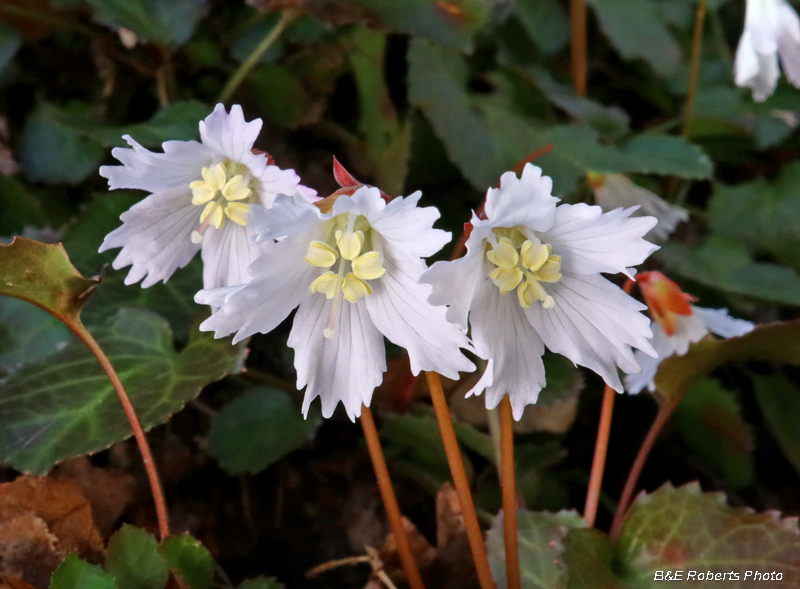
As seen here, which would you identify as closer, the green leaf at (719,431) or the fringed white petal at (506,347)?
the fringed white petal at (506,347)

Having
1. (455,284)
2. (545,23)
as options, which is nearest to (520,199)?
(455,284)

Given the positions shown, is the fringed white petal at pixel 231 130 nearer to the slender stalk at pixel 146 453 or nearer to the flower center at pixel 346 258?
the flower center at pixel 346 258

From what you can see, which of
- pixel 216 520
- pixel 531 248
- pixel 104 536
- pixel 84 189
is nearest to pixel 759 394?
pixel 531 248

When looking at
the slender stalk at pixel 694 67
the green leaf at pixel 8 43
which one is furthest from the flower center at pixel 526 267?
the green leaf at pixel 8 43

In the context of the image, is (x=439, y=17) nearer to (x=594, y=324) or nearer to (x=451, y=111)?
(x=451, y=111)

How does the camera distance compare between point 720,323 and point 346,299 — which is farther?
point 720,323

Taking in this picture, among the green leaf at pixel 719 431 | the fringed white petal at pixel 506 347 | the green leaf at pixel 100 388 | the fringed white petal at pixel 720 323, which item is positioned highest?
the fringed white petal at pixel 506 347

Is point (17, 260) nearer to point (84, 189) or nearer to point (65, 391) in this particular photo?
point (65, 391)
